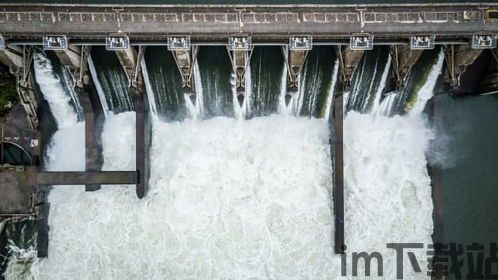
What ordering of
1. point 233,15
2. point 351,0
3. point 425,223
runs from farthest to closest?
point 425,223 → point 351,0 → point 233,15

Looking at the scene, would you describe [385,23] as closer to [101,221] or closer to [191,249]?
[191,249]

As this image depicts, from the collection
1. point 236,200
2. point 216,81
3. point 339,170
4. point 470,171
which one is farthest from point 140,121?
point 470,171

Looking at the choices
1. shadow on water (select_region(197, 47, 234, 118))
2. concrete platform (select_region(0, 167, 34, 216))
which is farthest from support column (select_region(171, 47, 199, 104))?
concrete platform (select_region(0, 167, 34, 216))

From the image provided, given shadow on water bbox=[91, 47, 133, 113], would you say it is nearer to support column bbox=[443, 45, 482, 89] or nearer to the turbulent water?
the turbulent water

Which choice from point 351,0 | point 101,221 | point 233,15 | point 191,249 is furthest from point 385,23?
point 101,221

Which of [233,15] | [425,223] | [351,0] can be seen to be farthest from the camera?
[425,223]

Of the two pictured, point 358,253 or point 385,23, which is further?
point 358,253

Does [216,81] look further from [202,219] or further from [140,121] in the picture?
[202,219]
